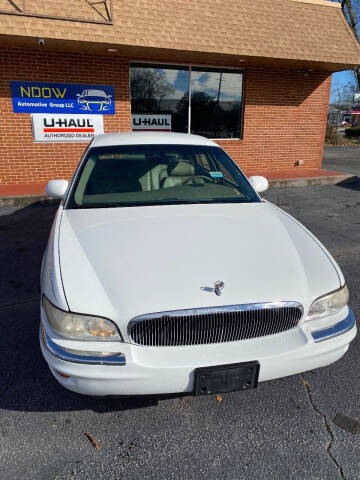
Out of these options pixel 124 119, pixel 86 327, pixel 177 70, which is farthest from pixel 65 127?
pixel 86 327

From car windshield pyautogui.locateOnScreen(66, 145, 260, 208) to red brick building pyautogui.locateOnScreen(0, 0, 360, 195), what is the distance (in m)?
4.87

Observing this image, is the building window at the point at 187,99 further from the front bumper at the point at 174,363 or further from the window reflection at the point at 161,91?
the front bumper at the point at 174,363

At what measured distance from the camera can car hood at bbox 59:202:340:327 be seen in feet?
6.10

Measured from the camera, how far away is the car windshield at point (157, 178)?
3.05 meters

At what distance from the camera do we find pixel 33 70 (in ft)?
25.5

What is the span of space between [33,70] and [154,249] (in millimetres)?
7459

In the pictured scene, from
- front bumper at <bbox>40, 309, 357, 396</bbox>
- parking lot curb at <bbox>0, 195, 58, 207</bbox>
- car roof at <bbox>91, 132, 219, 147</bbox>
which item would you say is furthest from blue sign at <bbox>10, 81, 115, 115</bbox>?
front bumper at <bbox>40, 309, 357, 396</bbox>

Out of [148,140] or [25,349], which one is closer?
[25,349]

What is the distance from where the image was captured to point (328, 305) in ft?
6.75

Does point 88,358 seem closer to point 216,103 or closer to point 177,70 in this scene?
point 177,70

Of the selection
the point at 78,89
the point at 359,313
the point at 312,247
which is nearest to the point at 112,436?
the point at 312,247

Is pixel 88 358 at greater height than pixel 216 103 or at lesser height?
lesser

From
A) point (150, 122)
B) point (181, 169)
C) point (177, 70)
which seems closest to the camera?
point (181, 169)

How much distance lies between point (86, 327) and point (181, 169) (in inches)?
82.4
